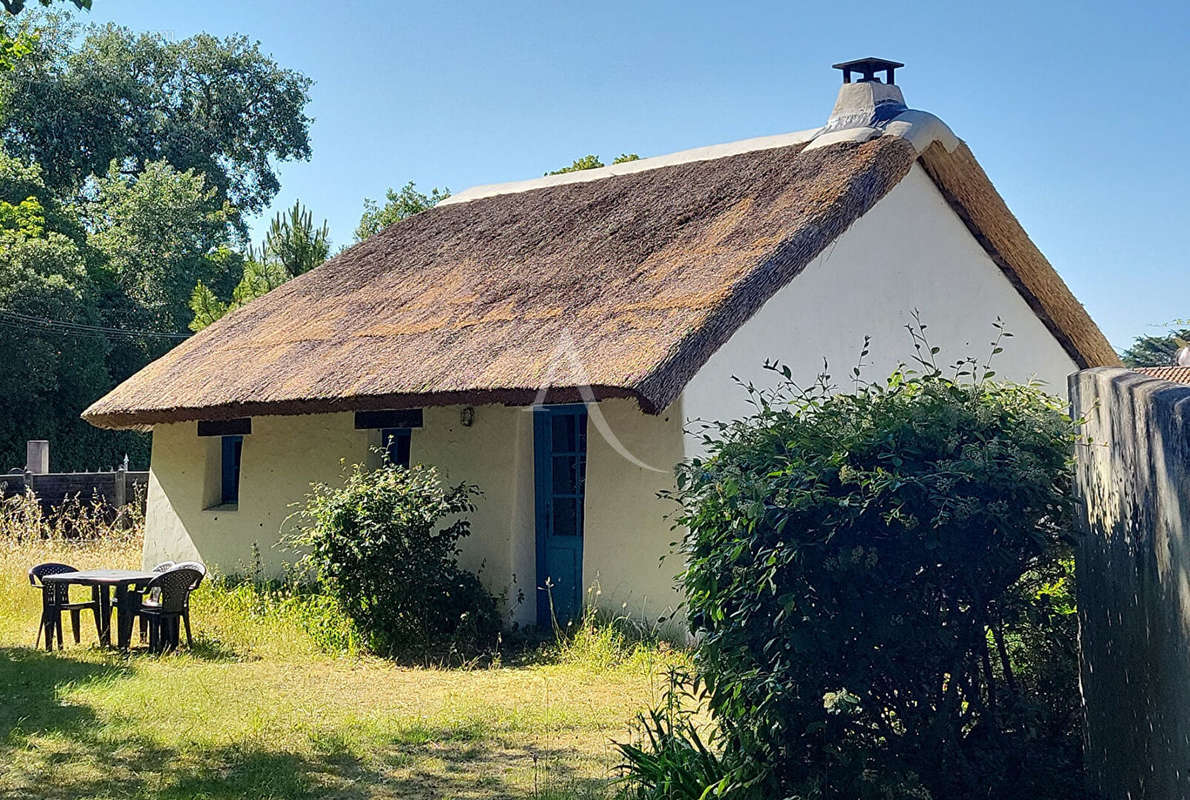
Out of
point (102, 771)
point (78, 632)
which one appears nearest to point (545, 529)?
point (78, 632)

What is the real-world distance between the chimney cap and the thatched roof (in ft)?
3.39

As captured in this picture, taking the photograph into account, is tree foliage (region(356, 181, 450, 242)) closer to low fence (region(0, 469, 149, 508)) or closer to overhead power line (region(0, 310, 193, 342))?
overhead power line (region(0, 310, 193, 342))

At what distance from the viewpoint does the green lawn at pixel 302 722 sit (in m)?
6.20

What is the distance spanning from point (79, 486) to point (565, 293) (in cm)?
941

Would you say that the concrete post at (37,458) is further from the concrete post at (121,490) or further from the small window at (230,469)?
the small window at (230,469)

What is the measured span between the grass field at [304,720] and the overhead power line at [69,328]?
696 inches

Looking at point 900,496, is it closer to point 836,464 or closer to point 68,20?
point 836,464

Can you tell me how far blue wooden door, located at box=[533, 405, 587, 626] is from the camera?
34.3 feet

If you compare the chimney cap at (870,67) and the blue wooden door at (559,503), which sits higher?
the chimney cap at (870,67)

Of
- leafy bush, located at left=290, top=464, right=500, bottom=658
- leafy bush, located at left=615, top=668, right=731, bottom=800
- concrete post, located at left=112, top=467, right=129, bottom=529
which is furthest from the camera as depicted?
concrete post, located at left=112, top=467, right=129, bottom=529

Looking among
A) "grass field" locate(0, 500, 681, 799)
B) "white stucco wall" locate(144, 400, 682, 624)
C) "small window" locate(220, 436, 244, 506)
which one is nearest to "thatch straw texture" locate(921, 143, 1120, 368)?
"white stucco wall" locate(144, 400, 682, 624)

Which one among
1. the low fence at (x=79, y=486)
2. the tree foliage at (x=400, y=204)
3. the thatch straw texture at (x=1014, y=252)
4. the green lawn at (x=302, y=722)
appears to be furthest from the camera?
the tree foliage at (x=400, y=204)

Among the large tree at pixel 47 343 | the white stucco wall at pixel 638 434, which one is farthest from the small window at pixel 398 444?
the large tree at pixel 47 343

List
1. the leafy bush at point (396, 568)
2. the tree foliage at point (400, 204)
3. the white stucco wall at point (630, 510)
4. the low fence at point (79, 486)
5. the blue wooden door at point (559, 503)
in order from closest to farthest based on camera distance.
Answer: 1. the white stucco wall at point (630, 510)
2. the leafy bush at point (396, 568)
3. the blue wooden door at point (559, 503)
4. the low fence at point (79, 486)
5. the tree foliage at point (400, 204)
